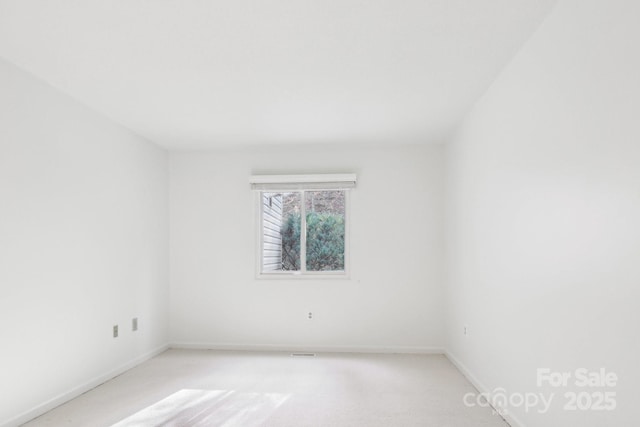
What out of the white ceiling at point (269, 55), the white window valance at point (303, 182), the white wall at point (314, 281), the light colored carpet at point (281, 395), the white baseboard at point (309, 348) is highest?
the white ceiling at point (269, 55)

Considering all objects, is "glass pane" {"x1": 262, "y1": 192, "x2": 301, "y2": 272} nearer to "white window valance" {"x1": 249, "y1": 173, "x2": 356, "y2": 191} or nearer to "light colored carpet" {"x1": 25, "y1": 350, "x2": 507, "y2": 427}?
"white window valance" {"x1": 249, "y1": 173, "x2": 356, "y2": 191}

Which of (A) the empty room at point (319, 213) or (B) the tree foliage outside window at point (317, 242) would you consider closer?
(A) the empty room at point (319, 213)

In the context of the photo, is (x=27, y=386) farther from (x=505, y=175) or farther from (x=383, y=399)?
(x=505, y=175)

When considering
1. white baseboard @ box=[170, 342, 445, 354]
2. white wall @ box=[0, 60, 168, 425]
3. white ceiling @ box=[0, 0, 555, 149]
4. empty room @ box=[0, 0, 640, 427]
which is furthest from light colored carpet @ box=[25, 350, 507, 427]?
white ceiling @ box=[0, 0, 555, 149]

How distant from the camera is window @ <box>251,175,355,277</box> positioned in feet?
15.6

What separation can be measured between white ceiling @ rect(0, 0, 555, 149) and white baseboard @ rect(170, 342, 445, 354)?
8.34 feet

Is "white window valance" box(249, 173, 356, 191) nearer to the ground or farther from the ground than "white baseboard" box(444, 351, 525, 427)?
farther from the ground

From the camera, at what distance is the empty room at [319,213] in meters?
1.85

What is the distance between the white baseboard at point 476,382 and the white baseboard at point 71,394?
127 inches

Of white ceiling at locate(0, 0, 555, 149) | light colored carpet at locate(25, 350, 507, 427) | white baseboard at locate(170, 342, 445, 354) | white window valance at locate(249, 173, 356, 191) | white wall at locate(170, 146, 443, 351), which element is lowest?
white baseboard at locate(170, 342, 445, 354)

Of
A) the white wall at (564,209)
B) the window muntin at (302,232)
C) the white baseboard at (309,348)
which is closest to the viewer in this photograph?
the white wall at (564,209)

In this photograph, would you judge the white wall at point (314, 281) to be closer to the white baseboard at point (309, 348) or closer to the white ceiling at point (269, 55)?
the white baseboard at point (309, 348)

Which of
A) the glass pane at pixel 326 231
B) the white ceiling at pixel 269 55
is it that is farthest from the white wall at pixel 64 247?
the glass pane at pixel 326 231

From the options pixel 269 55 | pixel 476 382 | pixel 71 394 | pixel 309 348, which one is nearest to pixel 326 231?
pixel 309 348
